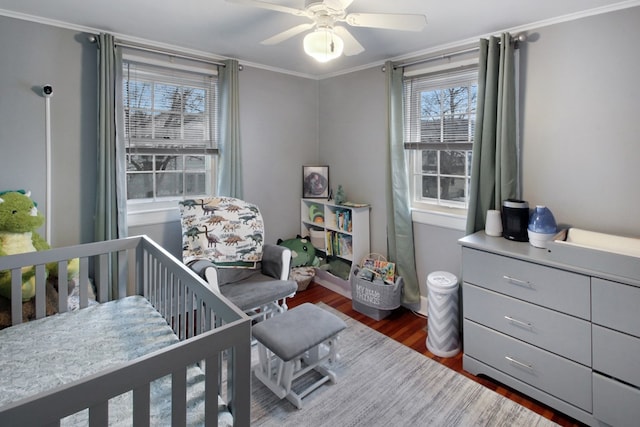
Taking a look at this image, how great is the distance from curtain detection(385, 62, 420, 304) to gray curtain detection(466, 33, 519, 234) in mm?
634

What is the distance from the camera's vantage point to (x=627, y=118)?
1964mm

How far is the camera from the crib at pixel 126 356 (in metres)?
0.83

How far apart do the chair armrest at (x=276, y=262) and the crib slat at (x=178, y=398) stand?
1.71m

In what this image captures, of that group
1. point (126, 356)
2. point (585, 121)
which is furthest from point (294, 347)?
point (585, 121)

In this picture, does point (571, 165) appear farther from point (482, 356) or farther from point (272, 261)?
point (272, 261)

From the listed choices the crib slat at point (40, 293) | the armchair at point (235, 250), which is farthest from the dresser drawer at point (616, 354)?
the crib slat at point (40, 293)

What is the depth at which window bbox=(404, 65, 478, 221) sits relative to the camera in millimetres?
2713

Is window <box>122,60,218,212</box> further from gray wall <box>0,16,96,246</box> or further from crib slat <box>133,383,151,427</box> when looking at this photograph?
crib slat <box>133,383,151,427</box>

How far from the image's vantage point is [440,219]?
2.84 meters

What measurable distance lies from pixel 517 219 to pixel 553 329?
680 mm

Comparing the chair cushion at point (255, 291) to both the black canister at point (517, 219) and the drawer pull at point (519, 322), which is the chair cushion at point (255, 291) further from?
the black canister at point (517, 219)

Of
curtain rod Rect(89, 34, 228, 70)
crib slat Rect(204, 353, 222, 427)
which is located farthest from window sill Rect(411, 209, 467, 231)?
crib slat Rect(204, 353, 222, 427)

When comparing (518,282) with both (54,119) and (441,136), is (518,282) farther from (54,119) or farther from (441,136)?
(54,119)

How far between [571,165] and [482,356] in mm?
1314
